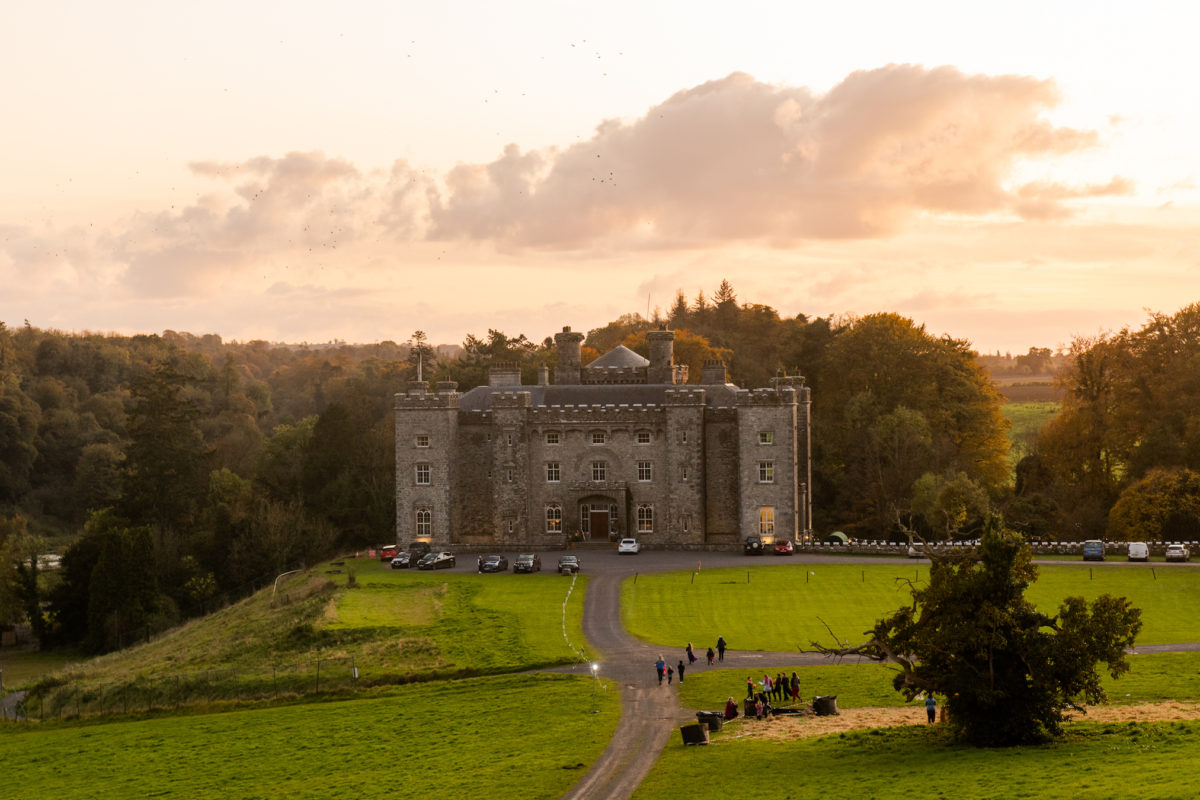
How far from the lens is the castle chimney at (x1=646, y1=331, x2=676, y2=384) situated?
80.4 m

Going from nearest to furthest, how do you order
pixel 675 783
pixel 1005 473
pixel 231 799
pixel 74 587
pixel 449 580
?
pixel 675 783 → pixel 231 799 → pixel 449 580 → pixel 74 587 → pixel 1005 473

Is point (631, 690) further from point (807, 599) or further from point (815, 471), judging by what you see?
point (815, 471)

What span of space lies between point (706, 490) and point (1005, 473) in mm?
25909

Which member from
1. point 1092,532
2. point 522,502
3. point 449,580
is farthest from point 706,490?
point 1092,532

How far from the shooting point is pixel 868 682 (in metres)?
45.0

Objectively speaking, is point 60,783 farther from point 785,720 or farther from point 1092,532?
point 1092,532

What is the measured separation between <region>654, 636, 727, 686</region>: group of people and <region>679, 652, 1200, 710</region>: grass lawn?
1.66ft

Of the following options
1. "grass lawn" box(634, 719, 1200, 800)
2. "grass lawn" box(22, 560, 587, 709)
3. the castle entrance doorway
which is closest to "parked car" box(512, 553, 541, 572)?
"grass lawn" box(22, 560, 587, 709)

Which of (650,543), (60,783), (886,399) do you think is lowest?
(60,783)

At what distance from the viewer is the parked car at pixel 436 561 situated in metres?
70.2

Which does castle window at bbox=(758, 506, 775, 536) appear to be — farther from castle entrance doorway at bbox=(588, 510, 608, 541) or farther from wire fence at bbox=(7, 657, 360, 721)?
wire fence at bbox=(7, 657, 360, 721)

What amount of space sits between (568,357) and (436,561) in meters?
18.1

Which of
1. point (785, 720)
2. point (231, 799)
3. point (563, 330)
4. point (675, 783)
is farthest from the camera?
point (563, 330)

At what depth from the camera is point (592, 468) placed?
76625mm
